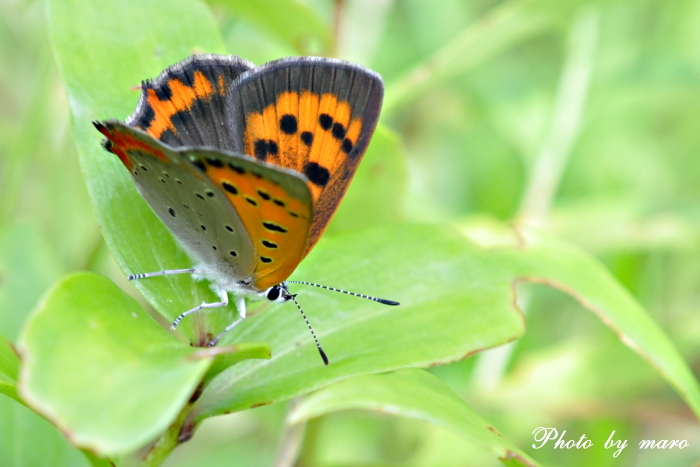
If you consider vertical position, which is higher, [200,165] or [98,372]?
[200,165]

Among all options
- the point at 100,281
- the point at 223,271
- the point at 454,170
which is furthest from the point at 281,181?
the point at 454,170

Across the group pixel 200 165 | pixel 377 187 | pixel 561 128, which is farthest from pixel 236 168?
pixel 561 128

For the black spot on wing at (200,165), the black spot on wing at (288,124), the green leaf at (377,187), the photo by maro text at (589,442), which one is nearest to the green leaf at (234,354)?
the black spot on wing at (200,165)

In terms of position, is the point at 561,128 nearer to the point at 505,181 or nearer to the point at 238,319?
the point at 505,181

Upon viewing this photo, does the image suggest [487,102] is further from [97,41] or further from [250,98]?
[97,41]

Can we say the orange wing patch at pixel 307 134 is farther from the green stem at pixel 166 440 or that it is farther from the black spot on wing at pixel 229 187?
the green stem at pixel 166 440
